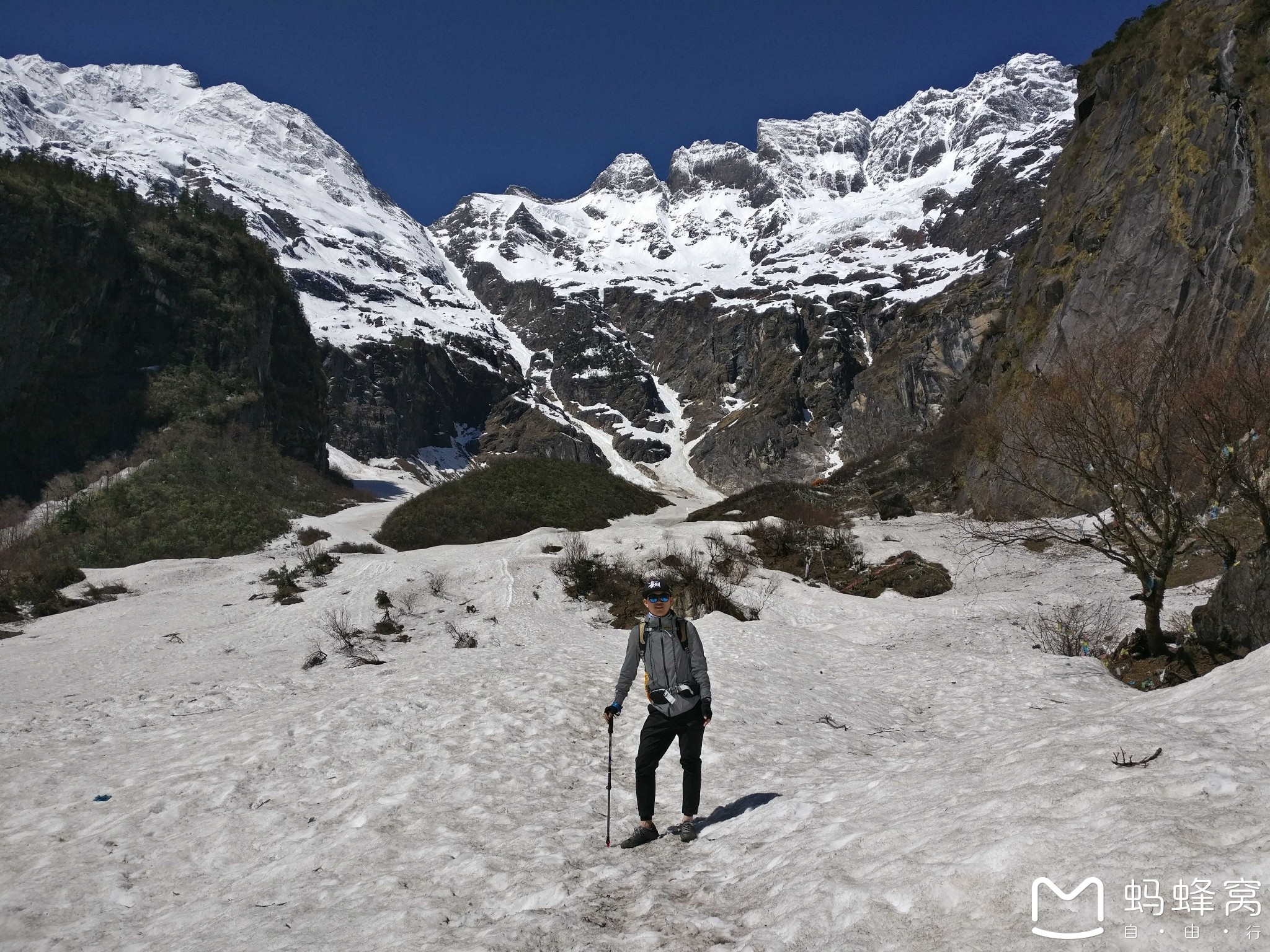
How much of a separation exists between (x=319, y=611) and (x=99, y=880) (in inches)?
640

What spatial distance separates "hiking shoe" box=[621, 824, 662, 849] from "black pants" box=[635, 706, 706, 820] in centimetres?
8

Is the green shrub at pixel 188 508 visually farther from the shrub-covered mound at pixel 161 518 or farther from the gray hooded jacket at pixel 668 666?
the gray hooded jacket at pixel 668 666

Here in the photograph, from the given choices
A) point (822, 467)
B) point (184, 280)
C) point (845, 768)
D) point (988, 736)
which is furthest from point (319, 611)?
point (822, 467)

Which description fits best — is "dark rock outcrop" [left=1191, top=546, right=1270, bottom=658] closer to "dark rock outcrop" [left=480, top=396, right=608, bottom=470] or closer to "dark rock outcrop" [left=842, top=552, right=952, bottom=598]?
"dark rock outcrop" [left=842, top=552, right=952, bottom=598]

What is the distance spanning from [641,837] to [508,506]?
38.0 meters

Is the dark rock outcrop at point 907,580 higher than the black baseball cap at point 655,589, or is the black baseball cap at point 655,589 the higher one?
the black baseball cap at point 655,589

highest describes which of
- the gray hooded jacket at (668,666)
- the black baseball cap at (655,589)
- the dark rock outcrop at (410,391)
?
the dark rock outcrop at (410,391)

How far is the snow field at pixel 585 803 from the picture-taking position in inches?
151

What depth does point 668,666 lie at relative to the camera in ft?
19.8

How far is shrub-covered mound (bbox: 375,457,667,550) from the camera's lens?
40031 millimetres

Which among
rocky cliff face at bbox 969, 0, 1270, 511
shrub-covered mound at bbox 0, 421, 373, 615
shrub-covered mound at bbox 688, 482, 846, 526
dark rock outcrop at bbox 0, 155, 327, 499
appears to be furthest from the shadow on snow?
dark rock outcrop at bbox 0, 155, 327, 499

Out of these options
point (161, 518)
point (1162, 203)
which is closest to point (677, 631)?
point (1162, 203)

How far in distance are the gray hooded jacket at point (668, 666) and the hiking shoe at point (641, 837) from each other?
0.98 metres

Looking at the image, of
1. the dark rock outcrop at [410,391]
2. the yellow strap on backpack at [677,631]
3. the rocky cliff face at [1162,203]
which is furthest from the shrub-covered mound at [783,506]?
the dark rock outcrop at [410,391]
